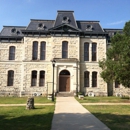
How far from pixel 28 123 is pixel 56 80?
17.0 metres

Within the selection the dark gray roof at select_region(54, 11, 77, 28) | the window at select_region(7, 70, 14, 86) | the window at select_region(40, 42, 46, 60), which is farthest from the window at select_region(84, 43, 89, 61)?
the window at select_region(7, 70, 14, 86)

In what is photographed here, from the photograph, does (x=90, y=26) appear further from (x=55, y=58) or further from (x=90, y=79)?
(x=90, y=79)

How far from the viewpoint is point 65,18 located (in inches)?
1101

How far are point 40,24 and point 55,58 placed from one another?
652 cm

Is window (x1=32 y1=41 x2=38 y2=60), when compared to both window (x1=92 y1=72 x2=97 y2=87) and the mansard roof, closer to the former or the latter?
the mansard roof

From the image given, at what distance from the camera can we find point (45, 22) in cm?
2881

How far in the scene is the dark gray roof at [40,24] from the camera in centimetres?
2766

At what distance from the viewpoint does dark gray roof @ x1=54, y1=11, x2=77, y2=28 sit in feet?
90.7

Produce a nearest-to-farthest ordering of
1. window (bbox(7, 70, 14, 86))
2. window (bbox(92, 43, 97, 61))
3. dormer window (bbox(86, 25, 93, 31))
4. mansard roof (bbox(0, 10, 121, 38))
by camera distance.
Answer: mansard roof (bbox(0, 10, 121, 38))
window (bbox(92, 43, 97, 61))
window (bbox(7, 70, 14, 86))
dormer window (bbox(86, 25, 93, 31))

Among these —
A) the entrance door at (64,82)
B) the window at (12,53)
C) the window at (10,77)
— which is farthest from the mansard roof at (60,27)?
the entrance door at (64,82)

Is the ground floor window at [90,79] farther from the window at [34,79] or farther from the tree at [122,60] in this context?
the window at [34,79]

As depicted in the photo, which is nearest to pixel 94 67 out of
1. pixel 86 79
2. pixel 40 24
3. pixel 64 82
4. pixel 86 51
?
pixel 86 79

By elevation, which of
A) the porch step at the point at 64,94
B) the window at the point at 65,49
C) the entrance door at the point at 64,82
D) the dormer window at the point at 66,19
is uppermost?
the dormer window at the point at 66,19

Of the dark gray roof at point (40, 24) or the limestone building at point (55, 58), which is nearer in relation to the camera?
the limestone building at point (55, 58)
